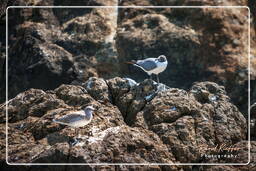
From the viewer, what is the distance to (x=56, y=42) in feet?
62.4

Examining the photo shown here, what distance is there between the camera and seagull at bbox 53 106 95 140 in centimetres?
1209

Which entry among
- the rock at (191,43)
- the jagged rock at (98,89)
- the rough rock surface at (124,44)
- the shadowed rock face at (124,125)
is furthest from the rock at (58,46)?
the shadowed rock face at (124,125)

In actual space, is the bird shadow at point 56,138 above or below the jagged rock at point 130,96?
below

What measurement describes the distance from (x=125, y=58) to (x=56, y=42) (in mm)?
2300

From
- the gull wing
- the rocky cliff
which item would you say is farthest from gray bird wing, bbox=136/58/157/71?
the gull wing

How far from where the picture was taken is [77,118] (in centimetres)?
1215

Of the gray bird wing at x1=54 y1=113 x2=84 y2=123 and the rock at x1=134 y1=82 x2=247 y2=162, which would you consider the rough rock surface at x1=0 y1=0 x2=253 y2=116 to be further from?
the gray bird wing at x1=54 y1=113 x2=84 y2=123

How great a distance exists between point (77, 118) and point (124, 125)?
0.99 metres

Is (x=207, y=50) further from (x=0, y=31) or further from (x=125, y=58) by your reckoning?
(x=0, y=31)

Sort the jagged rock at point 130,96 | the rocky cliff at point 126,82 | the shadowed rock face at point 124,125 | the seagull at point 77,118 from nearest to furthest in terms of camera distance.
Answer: the shadowed rock face at point 124,125 < the rocky cliff at point 126,82 < the seagull at point 77,118 < the jagged rock at point 130,96

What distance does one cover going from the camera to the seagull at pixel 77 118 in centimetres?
1209

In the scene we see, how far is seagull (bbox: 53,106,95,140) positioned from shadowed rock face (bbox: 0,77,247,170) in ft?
0.69

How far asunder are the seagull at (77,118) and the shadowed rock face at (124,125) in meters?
0.21

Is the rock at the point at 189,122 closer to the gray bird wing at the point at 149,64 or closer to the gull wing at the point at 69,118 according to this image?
the gull wing at the point at 69,118
